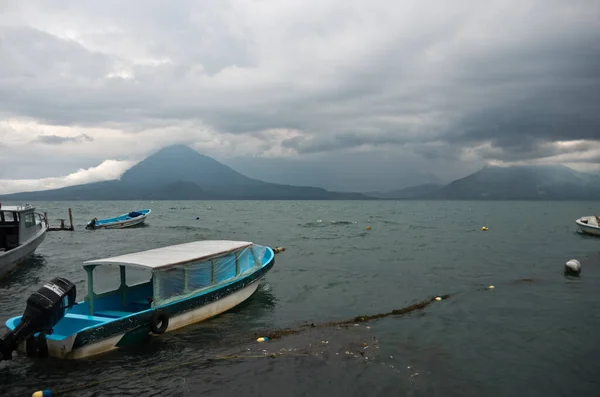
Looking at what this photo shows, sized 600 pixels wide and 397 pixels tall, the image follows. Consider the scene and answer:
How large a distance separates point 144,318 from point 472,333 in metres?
11.6

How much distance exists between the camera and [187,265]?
1569cm

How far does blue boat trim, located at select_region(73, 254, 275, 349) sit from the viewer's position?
12.4 metres

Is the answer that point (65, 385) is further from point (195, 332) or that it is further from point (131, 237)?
point (131, 237)

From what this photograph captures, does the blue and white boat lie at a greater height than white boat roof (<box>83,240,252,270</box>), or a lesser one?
lesser

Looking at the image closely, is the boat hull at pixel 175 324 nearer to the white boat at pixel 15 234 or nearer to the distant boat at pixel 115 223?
the white boat at pixel 15 234

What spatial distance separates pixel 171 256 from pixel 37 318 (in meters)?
5.30

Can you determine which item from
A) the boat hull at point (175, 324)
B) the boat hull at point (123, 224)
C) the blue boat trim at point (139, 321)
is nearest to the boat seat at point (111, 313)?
the blue boat trim at point (139, 321)

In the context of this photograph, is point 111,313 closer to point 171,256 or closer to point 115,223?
point 171,256

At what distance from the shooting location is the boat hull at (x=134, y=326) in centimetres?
1231

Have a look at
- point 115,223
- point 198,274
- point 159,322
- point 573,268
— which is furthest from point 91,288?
point 115,223

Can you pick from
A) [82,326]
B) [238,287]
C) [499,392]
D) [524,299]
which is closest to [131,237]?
[238,287]

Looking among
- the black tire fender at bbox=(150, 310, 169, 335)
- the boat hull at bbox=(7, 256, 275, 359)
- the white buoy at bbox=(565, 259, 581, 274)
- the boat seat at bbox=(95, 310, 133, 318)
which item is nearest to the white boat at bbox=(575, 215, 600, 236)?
the white buoy at bbox=(565, 259, 581, 274)

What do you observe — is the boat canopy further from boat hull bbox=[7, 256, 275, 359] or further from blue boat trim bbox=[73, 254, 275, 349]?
boat hull bbox=[7, 256, 275, 359]

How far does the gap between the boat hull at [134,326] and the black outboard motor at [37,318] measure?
0.80 meters
